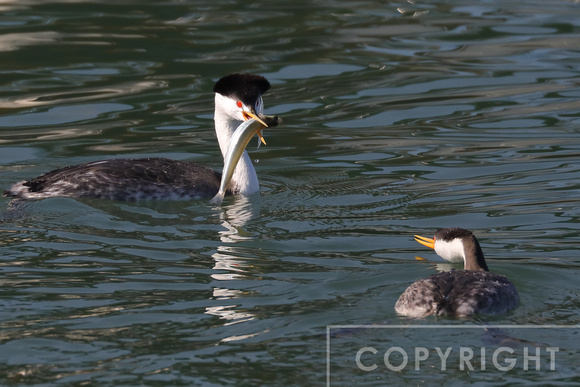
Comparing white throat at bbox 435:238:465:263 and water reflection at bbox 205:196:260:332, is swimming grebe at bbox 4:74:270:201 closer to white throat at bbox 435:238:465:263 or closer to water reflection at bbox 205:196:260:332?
water reflection at bbox 205:196:260:332

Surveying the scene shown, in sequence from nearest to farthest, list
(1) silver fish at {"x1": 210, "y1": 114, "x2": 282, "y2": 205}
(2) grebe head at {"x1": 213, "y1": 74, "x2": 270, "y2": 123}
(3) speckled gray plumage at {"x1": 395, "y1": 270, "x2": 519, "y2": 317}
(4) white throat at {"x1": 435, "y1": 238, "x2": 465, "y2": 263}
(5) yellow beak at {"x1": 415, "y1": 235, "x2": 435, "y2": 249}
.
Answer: (3) speckled gray plumage at {"x1": 395, "y1": 270, "x2": 519, "y2": 317}
(4) white throat at {"x1": 435, "y1": 238, "x2": 465, "y2": 263}
(5) yellow beak at {"x1": 415, "y1": 235, "x2": 435, "y2": 249}
(1) silver fish at {"x1": 210, "y1": 114, "x2": 282, "y2": 205}
(2) grebe head at {"x1": 213, "y1": 74, "x2": 270, "y2": 123}

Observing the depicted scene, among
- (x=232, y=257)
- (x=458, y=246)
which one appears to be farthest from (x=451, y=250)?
(x=232, y=257)

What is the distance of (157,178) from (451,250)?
3.42 metres

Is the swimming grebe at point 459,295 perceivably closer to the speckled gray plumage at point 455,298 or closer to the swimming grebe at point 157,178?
the speckled gray plumage at point 455,298

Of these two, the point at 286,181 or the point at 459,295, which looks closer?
the point at 459,295

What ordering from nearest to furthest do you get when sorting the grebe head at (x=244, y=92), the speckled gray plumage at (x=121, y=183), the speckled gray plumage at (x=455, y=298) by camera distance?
1. the speckled gray plumage at (x=455, y=298)
2. the speckled gray plumage at (x=121, y=183)
3. the grebe head at (x=244, y=92)

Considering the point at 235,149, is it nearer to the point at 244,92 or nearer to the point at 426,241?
the point at 244,92

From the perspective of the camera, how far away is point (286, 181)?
1223cm

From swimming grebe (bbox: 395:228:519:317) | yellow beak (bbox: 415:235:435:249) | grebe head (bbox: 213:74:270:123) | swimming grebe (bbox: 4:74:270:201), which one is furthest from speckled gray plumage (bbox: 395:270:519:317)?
grebe head (bbox: 213:74:270:123)

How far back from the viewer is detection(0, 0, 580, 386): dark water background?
7.05m

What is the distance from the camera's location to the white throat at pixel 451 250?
8750 millimetres

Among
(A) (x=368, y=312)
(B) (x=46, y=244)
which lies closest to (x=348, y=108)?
(B) (x=46, y=244)

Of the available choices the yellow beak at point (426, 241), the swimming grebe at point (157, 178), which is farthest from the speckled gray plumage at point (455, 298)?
the swimming grebe at point (157, 178)

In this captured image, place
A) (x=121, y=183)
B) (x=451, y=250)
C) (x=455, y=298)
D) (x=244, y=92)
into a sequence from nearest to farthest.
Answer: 1. (x=455, y=298)
2. (x=451, y=250)
3. (x=121, y=183)
4. (x=244, y=92)
